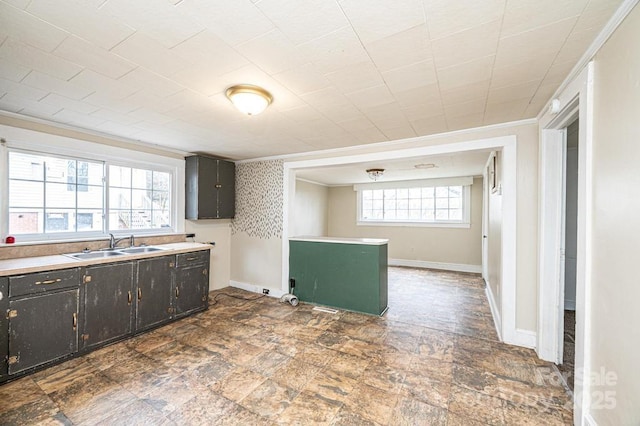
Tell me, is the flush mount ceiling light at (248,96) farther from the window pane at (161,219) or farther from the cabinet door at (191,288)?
the window pane at (161,219)

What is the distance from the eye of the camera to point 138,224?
370cm

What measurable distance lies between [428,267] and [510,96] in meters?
5.13

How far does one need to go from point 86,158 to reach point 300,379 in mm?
3481

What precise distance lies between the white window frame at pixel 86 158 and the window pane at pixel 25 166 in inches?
2.0

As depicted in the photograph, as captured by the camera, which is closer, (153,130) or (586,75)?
(586,75)

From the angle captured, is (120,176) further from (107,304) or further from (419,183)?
(419,183)

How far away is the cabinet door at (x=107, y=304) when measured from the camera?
2.48 meters

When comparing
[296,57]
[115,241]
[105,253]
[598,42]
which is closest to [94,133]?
[115,241]

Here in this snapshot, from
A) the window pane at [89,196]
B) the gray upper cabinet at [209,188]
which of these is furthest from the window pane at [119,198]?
the gray upper cabinet at [209,188]

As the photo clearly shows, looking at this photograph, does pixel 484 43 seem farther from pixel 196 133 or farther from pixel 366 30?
pixel 196 133

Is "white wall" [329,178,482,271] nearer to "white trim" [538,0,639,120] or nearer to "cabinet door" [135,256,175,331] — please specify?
"white trim" [538,0,639,120]

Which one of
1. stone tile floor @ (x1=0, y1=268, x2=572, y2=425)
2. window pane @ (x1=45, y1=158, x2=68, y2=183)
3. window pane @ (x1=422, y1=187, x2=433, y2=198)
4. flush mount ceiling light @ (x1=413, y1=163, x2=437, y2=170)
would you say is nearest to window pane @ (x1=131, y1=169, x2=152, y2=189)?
window pane @ (x1=45, y1=158, x2=68, y2=183)

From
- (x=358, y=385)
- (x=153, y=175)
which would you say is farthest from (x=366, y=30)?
(x=153, y=175)

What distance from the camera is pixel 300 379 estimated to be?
82.5 inches
